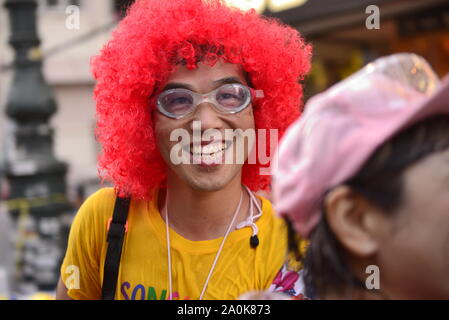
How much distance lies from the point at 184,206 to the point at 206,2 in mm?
840

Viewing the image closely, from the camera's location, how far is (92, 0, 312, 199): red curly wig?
7.24 feet

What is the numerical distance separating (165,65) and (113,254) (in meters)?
0.73

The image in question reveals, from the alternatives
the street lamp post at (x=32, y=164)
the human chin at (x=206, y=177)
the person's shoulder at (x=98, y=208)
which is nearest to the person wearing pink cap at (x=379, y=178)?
the human chin at (x=206, y=177)

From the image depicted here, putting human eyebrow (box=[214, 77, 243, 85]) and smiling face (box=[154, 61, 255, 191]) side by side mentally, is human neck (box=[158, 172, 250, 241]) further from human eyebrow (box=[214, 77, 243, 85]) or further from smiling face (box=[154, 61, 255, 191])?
human eyebrow (box=[214, 77, 243, 85])

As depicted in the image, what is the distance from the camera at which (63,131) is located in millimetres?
15977

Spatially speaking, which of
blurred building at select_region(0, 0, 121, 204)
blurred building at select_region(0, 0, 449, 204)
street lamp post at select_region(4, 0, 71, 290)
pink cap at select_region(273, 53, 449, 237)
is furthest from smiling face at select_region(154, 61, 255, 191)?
blurred building at select_region(0, 0, 121, 204)

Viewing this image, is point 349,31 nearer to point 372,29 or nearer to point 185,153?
point 372,29

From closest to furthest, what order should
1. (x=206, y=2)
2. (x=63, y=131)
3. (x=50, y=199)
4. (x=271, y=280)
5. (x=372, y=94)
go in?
(x=372, y=94) < (x=271, y=280) < (x=206, y=2) < (x=50, y=199) < (x=63, y=131)

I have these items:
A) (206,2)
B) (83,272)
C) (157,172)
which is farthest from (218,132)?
(83,272)

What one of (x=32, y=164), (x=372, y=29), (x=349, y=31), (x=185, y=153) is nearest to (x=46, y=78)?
(x=32, y=164)

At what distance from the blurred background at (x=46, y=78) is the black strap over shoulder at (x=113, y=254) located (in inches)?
41.9
